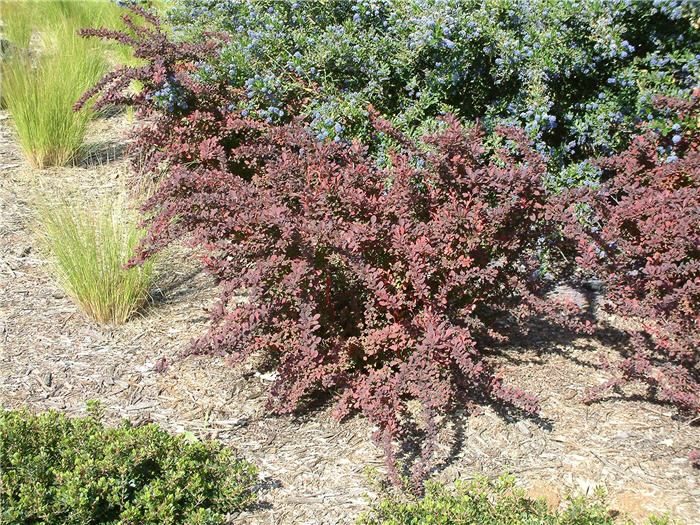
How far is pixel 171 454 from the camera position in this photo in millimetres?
2527

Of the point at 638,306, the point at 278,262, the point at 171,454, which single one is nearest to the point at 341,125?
the point at 278,262

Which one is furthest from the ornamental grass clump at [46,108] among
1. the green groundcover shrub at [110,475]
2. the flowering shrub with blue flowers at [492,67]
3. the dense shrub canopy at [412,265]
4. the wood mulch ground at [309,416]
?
the green groundcover shrub at [110,475]

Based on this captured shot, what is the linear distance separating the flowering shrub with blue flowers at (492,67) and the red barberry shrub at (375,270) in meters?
0.92

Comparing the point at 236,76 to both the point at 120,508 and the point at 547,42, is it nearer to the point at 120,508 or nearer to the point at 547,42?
the point at 547,42

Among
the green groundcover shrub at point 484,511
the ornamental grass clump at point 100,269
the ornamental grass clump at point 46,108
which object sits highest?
the ornamental grass clump at point 46,108

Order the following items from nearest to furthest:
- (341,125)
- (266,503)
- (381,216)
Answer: (266,503)
(381,216)
(341,125)

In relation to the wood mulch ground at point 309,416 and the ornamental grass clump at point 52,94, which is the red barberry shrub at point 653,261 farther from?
the ornamental grass clump at point 52,94

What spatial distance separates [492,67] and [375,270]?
2.01 metres

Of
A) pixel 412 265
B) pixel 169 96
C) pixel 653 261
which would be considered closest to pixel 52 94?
pixel 169 96

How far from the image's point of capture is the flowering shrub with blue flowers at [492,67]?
4000 millimetres

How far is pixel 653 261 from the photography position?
302cm

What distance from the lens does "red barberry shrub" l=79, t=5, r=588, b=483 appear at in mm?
2863

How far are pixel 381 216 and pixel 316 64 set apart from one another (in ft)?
5.62

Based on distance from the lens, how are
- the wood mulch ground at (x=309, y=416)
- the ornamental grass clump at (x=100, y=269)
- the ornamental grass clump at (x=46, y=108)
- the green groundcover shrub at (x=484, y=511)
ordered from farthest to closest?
the ornamental grass clump at (x=46, y=108), the ornamental grass clump at (x=100, y=269), the wood mulch ground at (x=309, y=416), the green groundcover shrub at (x=484, y=511)
